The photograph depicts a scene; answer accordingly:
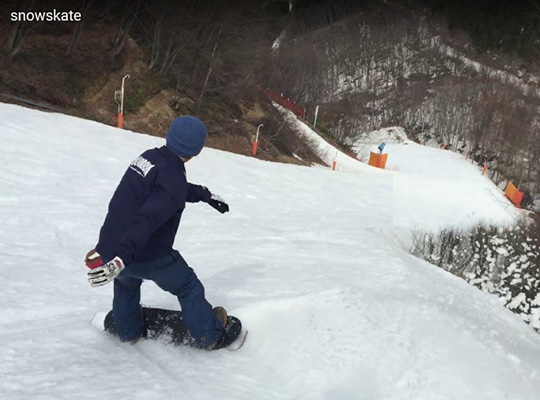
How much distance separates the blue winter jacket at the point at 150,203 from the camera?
2.77 m

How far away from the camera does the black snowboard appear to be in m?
3.46

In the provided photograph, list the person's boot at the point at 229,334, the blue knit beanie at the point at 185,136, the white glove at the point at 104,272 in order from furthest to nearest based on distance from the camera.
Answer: the person's boot at the point at 229,334 < the blue knit beanie at the point at 185,136 < the white glove at the point at 104,272

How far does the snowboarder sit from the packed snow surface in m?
0.47

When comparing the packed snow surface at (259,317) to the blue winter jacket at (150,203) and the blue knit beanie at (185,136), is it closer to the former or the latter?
the blue winter jacket at (150,203)

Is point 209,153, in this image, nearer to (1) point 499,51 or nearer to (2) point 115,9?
(2) point 115,9

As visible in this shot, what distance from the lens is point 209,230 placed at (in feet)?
25.2

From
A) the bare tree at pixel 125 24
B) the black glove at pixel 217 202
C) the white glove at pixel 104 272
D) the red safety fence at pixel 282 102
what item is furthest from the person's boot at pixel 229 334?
the red safety fence at pixel 282 102

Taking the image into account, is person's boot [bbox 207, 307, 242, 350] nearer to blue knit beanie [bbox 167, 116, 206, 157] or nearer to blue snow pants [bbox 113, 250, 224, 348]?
blue snow pants [bbox 113, 250, 224, 348]

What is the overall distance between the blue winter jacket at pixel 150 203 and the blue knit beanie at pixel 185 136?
0.06m

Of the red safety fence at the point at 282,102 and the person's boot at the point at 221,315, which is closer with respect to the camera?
the person's boot at the point at 221,315

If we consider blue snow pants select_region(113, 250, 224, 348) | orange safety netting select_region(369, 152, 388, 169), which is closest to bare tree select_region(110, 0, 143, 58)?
orange safety netting select_region(369, 152, 388, 169)

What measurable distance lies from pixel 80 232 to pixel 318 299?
3671mm

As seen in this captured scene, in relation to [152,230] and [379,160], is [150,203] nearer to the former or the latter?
[152,230]

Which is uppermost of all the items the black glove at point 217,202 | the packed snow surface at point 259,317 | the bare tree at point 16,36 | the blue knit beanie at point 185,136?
the bare tree at point 16,36
